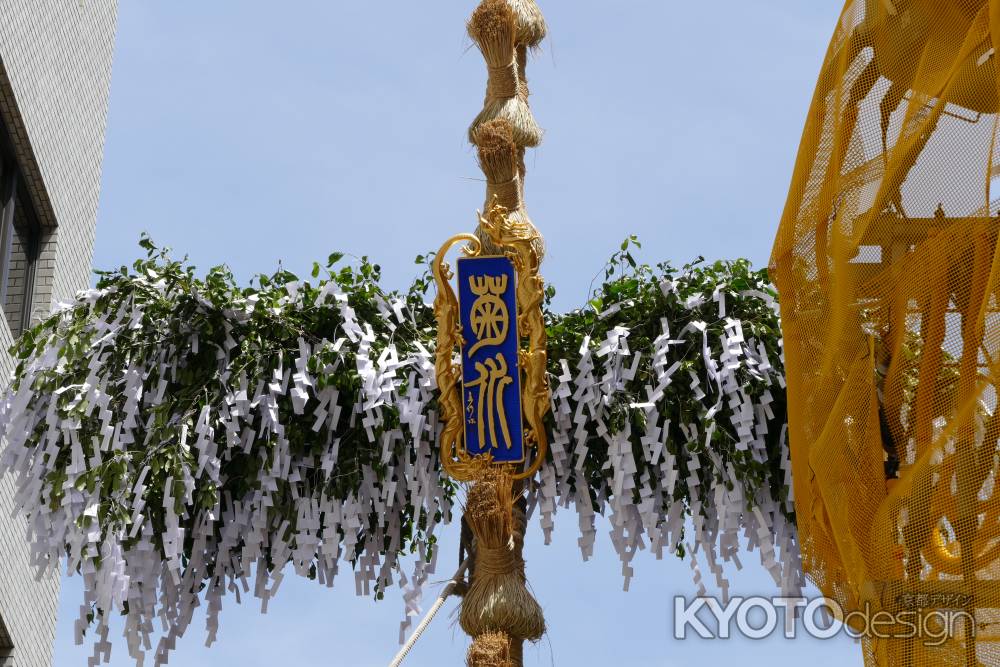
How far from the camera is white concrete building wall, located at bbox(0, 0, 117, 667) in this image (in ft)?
Result: 33.1

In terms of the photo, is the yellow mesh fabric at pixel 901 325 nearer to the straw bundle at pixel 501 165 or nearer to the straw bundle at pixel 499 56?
the straw bundle at pixel 501 165

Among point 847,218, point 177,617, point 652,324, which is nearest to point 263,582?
point 177,617

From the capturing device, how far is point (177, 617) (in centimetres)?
730

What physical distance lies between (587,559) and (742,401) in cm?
95

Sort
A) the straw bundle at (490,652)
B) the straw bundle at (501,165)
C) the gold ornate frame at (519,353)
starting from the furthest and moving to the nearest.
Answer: the straw bundle at (501,165) → the gold ornate frame at (519,353) → the straw bundle at (490,652)

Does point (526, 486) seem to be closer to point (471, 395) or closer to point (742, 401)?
point (471, 395)

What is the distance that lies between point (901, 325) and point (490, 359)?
2.45 m

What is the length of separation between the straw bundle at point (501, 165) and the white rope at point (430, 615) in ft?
5.16

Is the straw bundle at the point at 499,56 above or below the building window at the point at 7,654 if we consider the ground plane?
above

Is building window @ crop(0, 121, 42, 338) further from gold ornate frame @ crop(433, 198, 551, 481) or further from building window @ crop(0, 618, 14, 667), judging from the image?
gold ornate frame @ crop(433, 198, 551, 481)

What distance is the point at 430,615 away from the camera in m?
6.98

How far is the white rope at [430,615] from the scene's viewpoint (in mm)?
6801

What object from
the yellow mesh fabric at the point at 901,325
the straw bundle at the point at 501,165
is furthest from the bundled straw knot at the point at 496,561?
the yellow mesh fabric at the point at 901,325

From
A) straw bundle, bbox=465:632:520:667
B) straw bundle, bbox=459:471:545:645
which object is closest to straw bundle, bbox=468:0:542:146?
straw bundle, bbox=459:471:545:645
